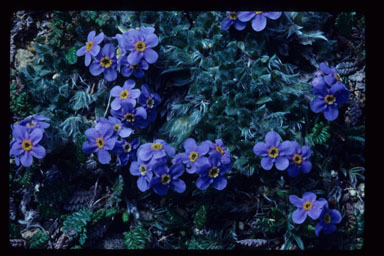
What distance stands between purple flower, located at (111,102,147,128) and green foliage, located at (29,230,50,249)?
1141 mm

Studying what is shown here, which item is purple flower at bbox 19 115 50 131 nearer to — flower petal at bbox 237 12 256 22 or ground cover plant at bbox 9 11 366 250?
ground cover plant at bbox 9 11 366 250

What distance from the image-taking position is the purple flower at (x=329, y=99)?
3.43 meters

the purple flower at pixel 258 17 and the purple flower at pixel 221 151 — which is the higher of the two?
the purple flower at pixel 258 17

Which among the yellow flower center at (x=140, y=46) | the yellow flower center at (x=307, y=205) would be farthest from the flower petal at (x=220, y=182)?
the yellow flower center at (x=140, y=46)

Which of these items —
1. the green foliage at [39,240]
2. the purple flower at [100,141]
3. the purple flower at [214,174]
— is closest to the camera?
the purple flower at [214,174]

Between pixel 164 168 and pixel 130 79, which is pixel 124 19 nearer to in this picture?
pixel 130 79

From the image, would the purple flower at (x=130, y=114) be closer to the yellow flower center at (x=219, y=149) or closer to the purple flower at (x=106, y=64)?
the purple flower at (x=106, y=64)

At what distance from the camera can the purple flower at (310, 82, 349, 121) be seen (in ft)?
11.3

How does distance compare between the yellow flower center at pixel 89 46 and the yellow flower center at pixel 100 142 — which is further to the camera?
the yellow flower center at pixel 89 46

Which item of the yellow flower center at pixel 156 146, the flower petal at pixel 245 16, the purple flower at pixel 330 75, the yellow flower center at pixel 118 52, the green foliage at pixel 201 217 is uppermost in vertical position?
the flower petal at pixel 245 16

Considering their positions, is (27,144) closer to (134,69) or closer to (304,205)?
(134,69)

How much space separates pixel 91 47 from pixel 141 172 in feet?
3.81

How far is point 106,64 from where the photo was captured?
367 cm

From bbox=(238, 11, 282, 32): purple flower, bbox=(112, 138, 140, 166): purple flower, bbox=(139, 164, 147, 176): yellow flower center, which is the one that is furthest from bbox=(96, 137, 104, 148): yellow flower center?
bbox=(238, 11, 282, 32): purple flower
